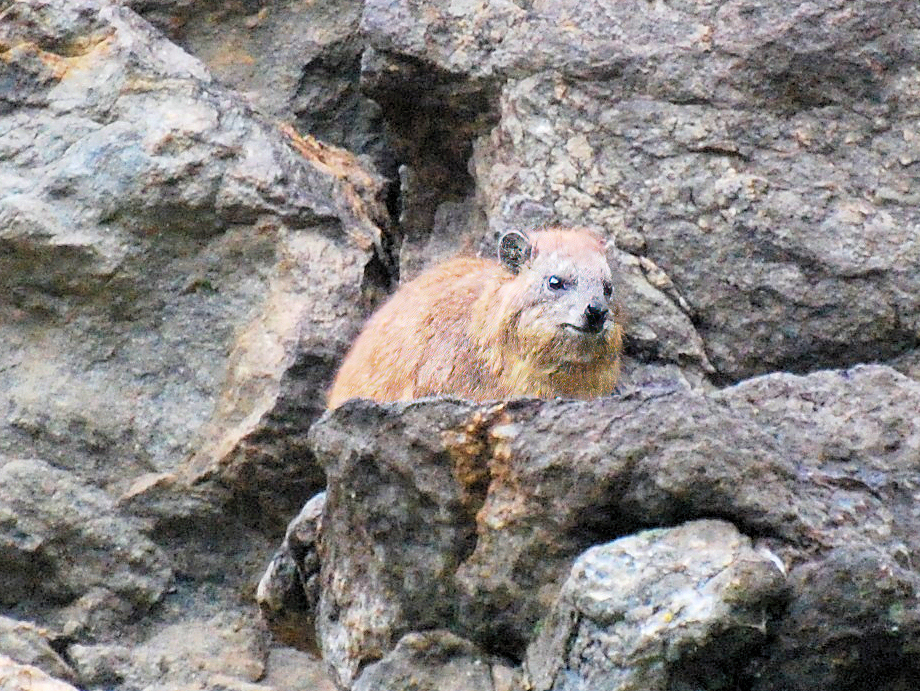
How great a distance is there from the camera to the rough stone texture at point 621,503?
732cm

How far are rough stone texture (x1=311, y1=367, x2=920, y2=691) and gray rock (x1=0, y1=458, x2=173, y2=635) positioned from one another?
1.72 m

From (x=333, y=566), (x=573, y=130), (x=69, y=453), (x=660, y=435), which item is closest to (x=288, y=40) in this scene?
(x=573, y=130)

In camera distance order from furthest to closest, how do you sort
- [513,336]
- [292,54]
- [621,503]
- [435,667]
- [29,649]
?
[292,54] → [513,336] → [29,649] → [435,667] → [621,503]

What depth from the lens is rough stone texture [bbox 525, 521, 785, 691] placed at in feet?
23.6

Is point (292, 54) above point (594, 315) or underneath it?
above

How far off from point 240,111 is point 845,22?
3.52m

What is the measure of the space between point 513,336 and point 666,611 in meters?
2.65

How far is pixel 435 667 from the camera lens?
26.4ft

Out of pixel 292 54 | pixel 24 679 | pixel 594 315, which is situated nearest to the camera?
pixel 24 679

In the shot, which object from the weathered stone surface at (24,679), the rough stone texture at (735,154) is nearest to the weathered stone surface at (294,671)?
the weathered stone surface at (24,679)

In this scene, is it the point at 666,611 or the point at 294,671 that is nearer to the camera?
the point at 666,611

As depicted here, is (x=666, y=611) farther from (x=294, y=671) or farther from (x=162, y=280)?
(x=162, y=280)

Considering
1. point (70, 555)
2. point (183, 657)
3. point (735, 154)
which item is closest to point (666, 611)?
point (183, 657)

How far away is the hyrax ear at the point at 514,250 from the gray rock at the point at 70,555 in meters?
2.51
